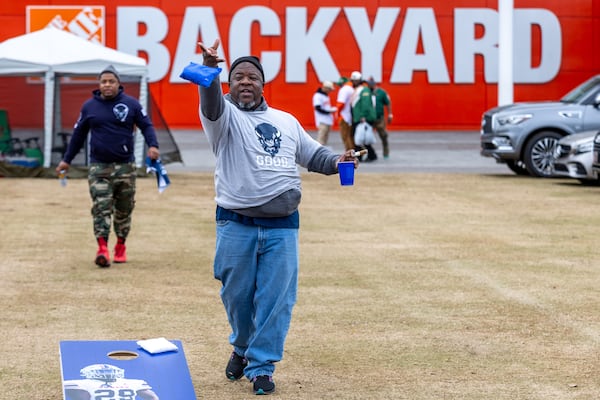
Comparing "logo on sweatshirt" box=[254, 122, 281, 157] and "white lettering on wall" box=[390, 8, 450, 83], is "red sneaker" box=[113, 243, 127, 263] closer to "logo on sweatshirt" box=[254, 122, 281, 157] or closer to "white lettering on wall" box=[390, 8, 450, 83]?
"logo on sweatshirt" box=[254, 122, 281, 157]

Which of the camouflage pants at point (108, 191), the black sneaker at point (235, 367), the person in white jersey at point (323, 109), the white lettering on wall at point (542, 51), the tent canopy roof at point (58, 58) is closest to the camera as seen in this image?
the black sneaker at point (235, 367)

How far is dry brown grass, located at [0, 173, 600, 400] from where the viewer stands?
739cm

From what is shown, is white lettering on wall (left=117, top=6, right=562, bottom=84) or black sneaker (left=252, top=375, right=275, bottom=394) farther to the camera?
white lettering on wall (left=117, top=6, right=562, bottom=84)

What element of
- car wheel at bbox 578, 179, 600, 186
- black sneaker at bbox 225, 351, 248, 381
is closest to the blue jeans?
black sneaker at bbox 225, 351, 248, 381

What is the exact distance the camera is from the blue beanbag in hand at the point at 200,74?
632 cm

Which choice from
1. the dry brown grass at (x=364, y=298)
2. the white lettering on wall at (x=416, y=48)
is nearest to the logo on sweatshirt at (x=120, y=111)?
the dry brown grass at (x=364, y=298)

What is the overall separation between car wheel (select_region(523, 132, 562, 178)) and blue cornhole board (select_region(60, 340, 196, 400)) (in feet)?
54.0

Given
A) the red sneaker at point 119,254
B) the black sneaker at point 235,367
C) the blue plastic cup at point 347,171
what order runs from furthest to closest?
1. the red sneaker at point 119,254
2. the black sneaker at point 235,367
3. the blue plastic cup at point 347,171

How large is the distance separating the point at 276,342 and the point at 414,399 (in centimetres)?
79

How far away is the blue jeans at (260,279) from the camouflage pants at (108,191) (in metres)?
4.90

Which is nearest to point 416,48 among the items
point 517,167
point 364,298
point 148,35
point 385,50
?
point 385,50

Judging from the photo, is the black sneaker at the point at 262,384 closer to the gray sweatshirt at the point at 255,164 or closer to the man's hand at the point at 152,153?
the gray sweatshirt at the point at 255,164

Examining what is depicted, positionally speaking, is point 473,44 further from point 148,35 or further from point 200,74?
point 200,74

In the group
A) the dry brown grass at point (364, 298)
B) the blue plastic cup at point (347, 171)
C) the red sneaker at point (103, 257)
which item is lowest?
the dry brown grass at point (364, 298)
